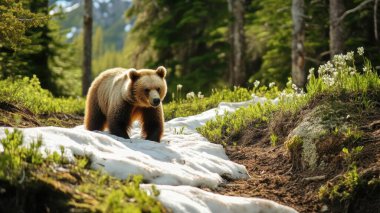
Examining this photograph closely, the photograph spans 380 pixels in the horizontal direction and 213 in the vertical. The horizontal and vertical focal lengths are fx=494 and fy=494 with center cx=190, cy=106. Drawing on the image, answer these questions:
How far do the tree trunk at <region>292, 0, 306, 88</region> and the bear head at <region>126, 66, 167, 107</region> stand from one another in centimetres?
759

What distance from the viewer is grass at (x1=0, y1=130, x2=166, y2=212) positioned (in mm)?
3520

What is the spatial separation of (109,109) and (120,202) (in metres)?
3.87

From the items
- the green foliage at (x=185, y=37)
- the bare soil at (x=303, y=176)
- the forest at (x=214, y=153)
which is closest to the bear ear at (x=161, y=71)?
the forest at (x=214, y=153)

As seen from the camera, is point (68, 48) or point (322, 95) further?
point (68, 48)

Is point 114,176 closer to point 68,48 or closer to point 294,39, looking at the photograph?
point 294,39

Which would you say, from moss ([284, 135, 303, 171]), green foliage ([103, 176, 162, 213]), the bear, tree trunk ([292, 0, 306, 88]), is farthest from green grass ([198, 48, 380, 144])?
tree trunk ([292, 0, 306, 88])

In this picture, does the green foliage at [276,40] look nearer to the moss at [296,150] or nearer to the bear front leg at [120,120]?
the bear front leg at [120,120]

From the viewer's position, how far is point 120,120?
6.99m

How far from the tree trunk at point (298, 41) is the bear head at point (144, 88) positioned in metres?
7.59

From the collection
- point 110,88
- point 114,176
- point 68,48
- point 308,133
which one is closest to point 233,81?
point 68,48

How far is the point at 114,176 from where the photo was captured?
4.43 m

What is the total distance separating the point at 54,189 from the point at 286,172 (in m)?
3.16

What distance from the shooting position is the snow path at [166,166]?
433cm

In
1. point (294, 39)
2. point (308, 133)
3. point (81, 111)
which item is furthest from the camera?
point (294, 39)
